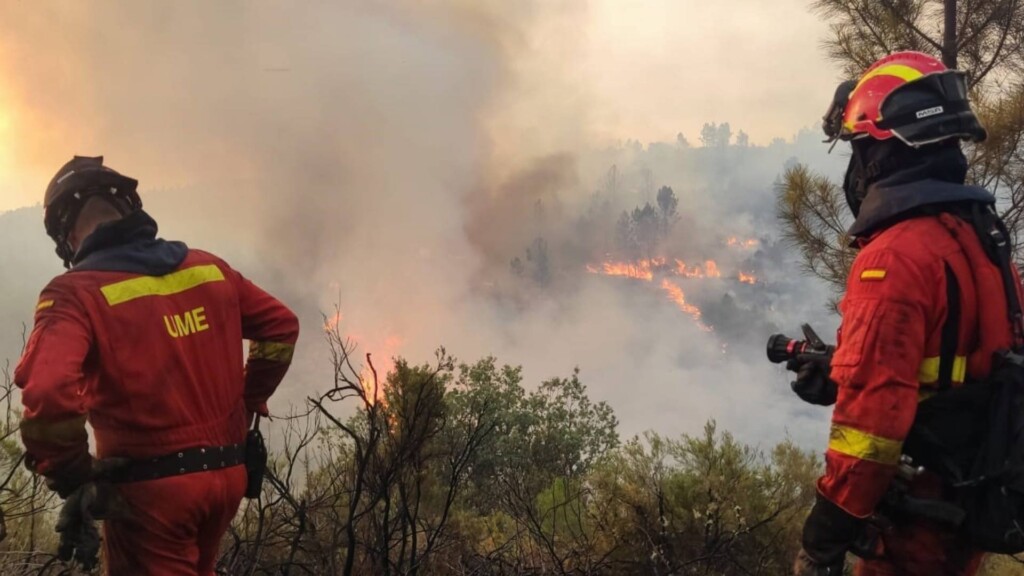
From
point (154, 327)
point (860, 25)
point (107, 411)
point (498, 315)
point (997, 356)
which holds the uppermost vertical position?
point (498, 315)

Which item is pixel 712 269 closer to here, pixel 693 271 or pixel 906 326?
pixel 693 271

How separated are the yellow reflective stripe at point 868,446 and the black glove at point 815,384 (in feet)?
1.20

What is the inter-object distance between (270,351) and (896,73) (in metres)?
2.46

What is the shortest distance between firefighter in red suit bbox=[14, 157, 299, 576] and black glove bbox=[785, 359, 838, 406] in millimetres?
1972

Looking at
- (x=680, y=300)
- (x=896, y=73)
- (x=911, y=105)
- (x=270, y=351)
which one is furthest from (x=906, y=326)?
(x=680, y=300)

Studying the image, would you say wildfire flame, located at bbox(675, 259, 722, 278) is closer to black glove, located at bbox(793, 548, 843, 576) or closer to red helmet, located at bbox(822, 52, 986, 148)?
red helmet, located at bbox(822, 52, 986, 148)

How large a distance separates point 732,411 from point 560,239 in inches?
1497

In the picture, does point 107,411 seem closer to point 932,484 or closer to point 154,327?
point 154,327

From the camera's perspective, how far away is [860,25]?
6078 millimetres

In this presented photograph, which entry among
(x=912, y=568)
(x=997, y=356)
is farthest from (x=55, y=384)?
(x=997, y=356)

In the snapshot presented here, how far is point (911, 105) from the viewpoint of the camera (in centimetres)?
192

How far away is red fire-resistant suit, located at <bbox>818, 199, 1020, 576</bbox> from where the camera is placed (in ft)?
5.46

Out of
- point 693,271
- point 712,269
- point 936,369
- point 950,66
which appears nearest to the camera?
point 936,369

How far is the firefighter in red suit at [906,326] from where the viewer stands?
167 centimetres
